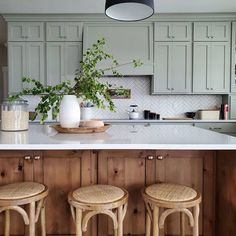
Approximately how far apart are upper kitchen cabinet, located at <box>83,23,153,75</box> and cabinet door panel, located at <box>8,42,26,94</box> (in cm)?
106

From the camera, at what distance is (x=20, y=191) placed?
1.31 meters

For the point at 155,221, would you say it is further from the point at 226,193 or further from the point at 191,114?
the point at 191,114

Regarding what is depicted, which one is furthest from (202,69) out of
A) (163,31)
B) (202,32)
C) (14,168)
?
(14,168)

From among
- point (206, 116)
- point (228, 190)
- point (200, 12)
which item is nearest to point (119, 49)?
point (200, 12)

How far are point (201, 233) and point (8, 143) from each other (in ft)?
4.57

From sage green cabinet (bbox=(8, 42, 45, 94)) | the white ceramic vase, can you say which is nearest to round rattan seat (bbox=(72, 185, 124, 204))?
the white ceramic vase

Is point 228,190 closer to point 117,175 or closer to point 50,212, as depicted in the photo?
point 117,175

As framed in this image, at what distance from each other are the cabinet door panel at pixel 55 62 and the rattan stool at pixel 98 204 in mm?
2967

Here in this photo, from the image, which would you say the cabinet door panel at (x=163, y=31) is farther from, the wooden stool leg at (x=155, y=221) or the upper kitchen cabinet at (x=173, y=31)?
the wooden stool leg at (x=155, y=221)

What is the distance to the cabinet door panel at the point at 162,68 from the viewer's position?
3949 mm

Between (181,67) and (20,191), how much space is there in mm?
3364

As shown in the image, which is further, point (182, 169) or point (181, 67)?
point (181, 67)

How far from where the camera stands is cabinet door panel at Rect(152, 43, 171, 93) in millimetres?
3949

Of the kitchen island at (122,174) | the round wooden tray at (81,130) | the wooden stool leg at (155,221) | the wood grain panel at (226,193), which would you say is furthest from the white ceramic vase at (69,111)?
the wood grain panel at (226,193)
